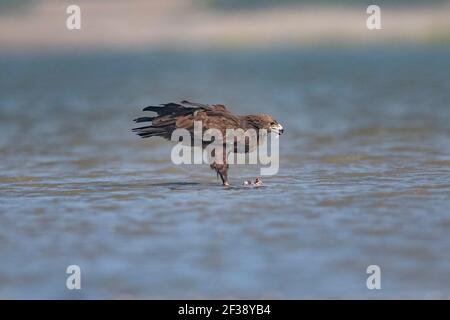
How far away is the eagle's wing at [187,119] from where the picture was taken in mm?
14852

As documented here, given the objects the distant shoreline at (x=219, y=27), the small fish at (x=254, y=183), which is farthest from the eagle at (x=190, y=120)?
the distant shoreline at (x=219, y=27)

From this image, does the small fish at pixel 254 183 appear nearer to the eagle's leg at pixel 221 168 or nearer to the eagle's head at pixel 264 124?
the eagle's leg at pixel 221 168

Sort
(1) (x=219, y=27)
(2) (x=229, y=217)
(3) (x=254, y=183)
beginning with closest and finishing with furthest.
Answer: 1. (2) (x=229, y=217)
2. (3) (x=254, y=183)
3. (1) (x=219, y=27)

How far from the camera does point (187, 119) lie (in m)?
14.8

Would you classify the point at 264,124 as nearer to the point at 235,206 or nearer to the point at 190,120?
the point at 190,120

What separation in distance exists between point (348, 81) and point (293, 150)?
1085 inches

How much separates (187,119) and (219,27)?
379 feet

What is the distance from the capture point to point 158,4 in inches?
4754

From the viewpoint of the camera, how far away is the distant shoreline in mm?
107312

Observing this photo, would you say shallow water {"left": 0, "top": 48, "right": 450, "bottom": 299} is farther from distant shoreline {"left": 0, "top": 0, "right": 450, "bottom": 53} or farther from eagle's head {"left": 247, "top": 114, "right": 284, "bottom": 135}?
distant shoreline {"left": 0, "top": 0, "right": 450, "bottom": 53}

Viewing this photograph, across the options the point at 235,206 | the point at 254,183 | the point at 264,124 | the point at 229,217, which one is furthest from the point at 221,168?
the point at 229,217

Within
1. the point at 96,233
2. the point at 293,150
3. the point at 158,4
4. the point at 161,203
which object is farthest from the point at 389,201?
the point at 158,4

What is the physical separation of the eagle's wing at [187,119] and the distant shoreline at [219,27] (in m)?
85.4
